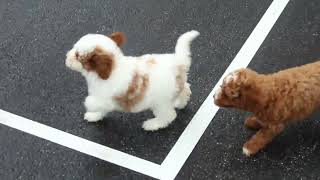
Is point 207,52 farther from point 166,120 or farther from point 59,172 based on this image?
point 59,172

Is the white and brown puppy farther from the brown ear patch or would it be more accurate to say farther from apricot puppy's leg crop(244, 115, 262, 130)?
apricot puppy's leg crop(244, 115, 262, 130)

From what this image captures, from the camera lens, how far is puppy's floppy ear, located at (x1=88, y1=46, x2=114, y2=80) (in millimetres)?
2598

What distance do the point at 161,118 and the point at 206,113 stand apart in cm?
35

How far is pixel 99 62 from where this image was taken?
8.57 feet

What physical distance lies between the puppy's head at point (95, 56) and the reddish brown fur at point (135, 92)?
0.48ft

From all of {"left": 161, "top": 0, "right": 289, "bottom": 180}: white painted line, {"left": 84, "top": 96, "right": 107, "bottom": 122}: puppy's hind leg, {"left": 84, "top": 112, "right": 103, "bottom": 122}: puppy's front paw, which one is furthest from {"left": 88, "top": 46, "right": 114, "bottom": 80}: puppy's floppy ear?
{"left": 161, "top": 0, "right": 289, "bottom": 180}: white painted line

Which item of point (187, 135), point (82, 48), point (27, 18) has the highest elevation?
point (82, 48)

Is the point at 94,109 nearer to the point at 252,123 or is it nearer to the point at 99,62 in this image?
the point at 99,62

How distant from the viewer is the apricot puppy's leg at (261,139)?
9.44 ft

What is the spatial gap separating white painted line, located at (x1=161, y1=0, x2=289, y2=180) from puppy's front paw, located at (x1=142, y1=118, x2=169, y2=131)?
140 millimetres

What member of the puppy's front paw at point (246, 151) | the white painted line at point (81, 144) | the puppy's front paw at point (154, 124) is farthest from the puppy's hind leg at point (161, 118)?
the puppy's front paw at point (246, 151)

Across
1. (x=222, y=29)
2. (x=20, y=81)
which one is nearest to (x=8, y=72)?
(x=20, y=81)

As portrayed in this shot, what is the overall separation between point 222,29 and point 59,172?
1653mm

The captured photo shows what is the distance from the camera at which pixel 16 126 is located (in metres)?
3.20
